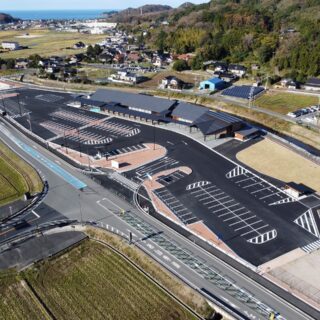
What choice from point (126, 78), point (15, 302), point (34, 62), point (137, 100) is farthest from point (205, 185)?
point (34, 62)

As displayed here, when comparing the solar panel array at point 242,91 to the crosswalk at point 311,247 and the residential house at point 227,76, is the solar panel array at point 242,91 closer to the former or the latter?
the residential house at point 227,76

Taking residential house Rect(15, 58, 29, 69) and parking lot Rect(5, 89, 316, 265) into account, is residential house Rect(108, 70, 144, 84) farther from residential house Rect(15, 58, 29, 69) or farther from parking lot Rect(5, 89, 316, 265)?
residential house Rect(15, 58, 29, 69)

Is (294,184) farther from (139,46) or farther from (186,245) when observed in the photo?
(139,46)

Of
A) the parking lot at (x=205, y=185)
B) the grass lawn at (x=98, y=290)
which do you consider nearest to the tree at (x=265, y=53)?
the parking lot at (x=205, y=185)

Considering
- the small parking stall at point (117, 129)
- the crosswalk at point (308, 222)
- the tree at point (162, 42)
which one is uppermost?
the tree at point (162, 42)

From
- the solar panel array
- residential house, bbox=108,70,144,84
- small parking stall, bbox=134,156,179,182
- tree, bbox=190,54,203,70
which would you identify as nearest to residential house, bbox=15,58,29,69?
residential house, bbox=108,70,144,84

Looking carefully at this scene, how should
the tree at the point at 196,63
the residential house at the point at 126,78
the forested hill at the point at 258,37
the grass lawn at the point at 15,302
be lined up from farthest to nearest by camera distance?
the tree at the point at 196,63 < the residential house at the point at 126,78 < the forested hill at the point at 258,37 < the grass lawn at the point at 15,302
